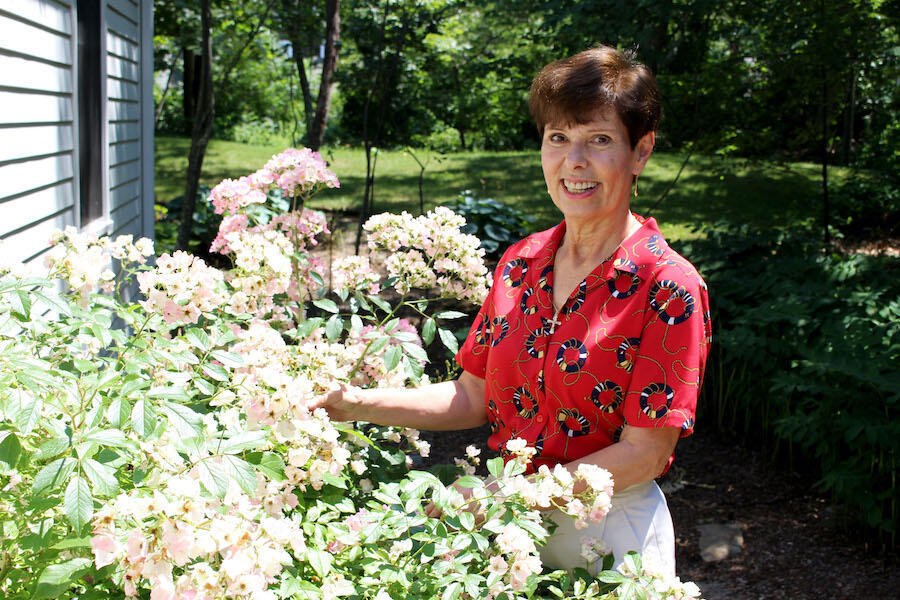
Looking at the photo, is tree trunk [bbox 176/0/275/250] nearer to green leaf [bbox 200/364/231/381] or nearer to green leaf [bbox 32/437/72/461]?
green leaf [bbox 200/364/231/381]

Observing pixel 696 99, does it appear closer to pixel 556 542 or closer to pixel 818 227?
pixel 818 227

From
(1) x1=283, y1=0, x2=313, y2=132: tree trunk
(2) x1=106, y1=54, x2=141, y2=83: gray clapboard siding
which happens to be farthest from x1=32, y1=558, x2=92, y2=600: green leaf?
(1) x1=283, y1=0, x2=313, y2=132: tree trunk

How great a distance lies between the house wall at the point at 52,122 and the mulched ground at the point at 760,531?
2355 mm

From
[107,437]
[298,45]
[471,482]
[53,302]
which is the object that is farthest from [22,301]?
[298,45]

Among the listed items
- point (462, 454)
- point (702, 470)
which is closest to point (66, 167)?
point (462, 454)

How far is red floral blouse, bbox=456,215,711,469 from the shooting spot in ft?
5.17

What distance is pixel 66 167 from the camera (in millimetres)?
3959

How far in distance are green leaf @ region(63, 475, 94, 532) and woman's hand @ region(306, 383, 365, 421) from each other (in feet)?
2.16

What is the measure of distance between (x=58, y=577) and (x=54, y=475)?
0.15 m

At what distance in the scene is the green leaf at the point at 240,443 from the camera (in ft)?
3.61

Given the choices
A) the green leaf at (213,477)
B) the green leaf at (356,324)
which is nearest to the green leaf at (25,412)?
the green leaf at (213,477)

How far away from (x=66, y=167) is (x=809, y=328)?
3.94 m

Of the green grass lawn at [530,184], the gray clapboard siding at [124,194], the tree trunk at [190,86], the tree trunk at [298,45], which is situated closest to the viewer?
the gray clapboard siding at [124,194]

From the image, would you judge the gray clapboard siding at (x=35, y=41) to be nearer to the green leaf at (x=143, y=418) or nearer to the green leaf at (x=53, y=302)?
the green leaf at (x=53, y=302)
